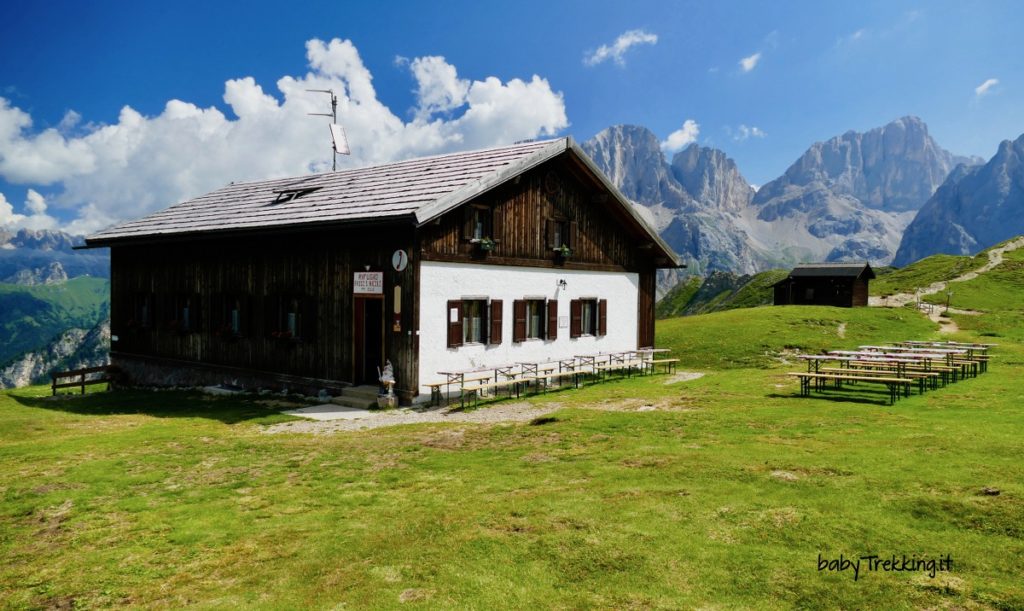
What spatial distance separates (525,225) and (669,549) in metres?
15.6

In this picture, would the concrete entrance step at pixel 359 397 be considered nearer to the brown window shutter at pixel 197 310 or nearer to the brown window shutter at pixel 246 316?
the brown window shutter at pixel 246 316

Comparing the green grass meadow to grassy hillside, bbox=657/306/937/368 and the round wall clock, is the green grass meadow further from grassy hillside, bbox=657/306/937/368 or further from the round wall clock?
grassy hillside, bbox=657/306/937/368

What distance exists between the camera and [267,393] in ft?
67.3

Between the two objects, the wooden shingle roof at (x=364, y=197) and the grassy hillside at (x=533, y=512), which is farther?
the wooden shingle roof at (x=364, y=197)

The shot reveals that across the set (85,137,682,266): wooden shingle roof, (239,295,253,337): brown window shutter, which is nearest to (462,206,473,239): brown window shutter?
(85,137,682,266): wooden shingle roof

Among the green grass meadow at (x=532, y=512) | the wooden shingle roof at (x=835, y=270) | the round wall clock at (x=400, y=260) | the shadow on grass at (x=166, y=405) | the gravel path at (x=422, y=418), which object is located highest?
the wooden shingle roof at (x=835, y=270)

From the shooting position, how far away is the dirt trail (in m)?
40.4

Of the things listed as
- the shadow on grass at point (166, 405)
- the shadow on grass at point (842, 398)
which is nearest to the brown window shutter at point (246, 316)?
the shadow on grass at point (166, 405)

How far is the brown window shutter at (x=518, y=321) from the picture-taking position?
67.4ft

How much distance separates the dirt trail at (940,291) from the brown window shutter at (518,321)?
28.0 m

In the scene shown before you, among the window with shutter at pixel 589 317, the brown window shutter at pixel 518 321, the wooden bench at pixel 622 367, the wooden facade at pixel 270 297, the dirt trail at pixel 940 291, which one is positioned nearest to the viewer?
the wooden facade at pixel 270 297

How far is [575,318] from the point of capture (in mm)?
23078

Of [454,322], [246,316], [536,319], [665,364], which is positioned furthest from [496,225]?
[665,364]

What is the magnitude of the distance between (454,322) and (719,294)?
98.2m
